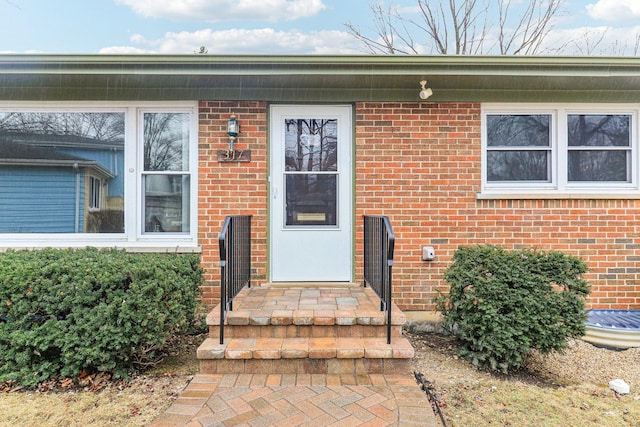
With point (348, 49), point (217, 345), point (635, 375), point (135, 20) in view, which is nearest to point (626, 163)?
point (635, 375)

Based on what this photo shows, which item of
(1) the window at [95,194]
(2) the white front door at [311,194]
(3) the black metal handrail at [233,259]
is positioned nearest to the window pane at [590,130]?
(2) the white front door at [311,194]

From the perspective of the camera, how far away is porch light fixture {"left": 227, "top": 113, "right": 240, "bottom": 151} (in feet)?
13.0

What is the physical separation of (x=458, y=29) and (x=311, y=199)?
389 inches

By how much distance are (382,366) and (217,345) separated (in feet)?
4.11

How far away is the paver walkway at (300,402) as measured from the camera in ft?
7.18

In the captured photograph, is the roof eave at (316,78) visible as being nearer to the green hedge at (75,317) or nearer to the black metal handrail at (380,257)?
the black metal handrail at (380,257)

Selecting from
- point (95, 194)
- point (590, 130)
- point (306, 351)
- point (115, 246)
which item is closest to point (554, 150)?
point (590, 130)

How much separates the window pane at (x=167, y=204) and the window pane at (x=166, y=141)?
0.47 ft

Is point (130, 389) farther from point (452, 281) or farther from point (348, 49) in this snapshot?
point (348, 49)

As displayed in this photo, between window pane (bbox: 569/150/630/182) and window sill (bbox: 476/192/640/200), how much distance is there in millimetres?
206

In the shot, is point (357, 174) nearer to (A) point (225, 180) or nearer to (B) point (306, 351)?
(A) point (225, 180)

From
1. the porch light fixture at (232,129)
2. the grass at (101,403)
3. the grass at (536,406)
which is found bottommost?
the grass at (536,406)

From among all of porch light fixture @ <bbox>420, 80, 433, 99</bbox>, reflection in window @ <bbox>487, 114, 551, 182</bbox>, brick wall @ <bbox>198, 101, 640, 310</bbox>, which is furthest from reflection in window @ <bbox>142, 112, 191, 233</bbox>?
reflection in window @ <bbox>487, 114, 551, 182</bbox>

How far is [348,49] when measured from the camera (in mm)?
11203
